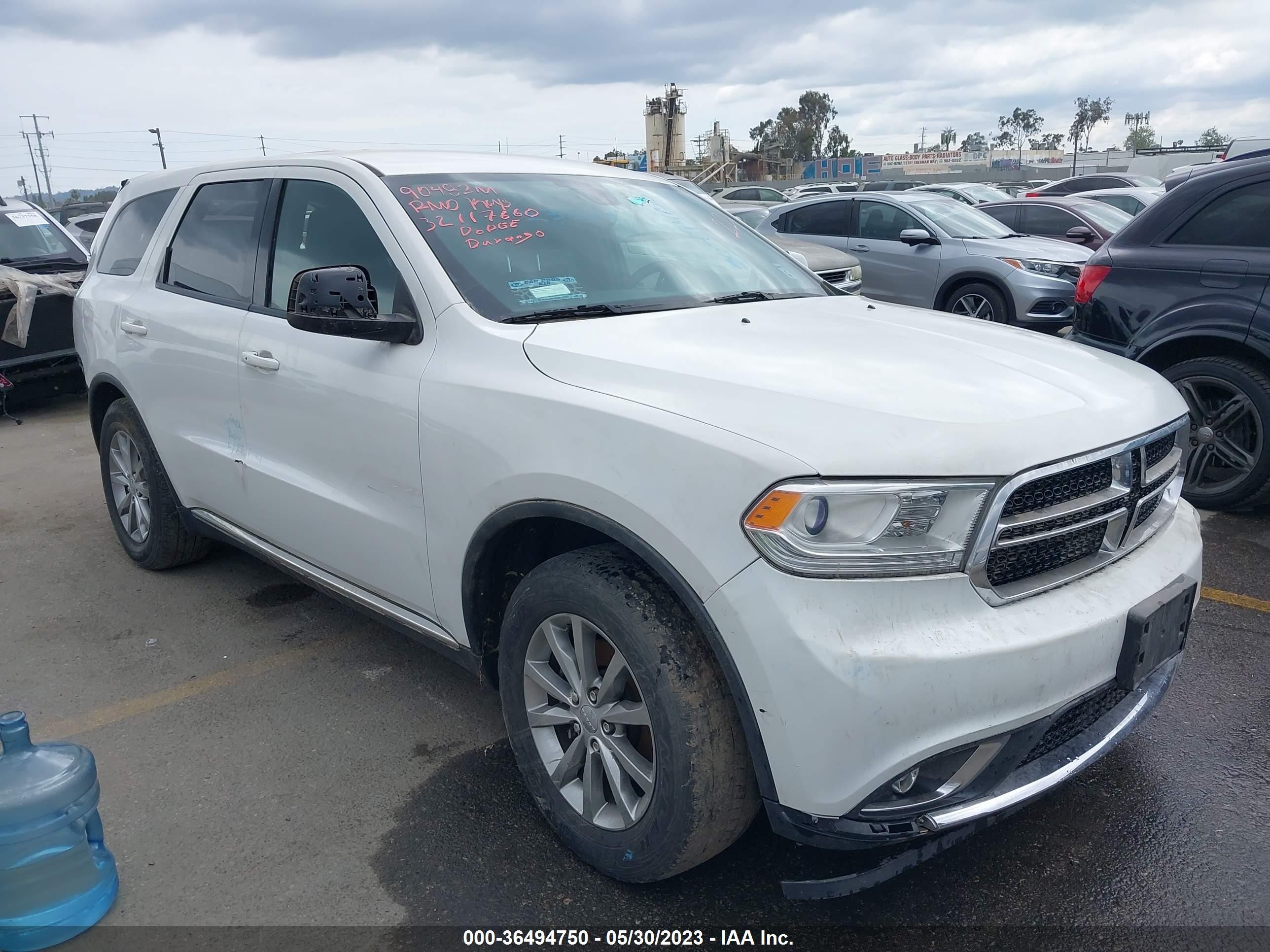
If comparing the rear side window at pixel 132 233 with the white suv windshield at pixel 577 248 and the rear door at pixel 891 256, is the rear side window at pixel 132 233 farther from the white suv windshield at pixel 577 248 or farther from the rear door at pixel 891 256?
the rear door at pixel 891 256

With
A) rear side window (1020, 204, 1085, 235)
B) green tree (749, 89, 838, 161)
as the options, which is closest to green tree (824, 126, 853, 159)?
green tree (749, 89, 838, 161)

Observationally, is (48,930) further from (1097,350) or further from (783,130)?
(783,130)

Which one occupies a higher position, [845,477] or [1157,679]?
→ [845,477]

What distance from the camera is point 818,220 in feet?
36.3

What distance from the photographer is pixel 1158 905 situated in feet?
7.87

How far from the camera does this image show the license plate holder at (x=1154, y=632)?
2.17 m

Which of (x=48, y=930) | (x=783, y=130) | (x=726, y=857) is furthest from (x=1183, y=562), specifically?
(x=783, y=130)

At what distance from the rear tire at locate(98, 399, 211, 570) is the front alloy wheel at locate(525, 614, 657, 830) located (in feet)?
8.21

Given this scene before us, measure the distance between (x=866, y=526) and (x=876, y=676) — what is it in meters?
0.30

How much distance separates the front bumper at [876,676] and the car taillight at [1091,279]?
405 centimetres

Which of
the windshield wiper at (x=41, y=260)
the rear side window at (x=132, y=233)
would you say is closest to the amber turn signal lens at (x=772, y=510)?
the rear side window at (x=132, y=233)

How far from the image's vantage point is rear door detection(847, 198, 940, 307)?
390 inches

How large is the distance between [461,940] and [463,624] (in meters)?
0.83

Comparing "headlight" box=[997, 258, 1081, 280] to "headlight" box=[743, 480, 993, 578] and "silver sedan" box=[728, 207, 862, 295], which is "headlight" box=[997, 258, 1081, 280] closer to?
"silver sedan" box=[728, 207, 862, 295]
